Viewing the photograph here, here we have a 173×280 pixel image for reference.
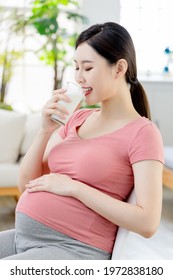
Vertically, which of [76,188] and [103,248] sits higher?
[76,188]

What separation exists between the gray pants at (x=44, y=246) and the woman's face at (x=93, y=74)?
374mm

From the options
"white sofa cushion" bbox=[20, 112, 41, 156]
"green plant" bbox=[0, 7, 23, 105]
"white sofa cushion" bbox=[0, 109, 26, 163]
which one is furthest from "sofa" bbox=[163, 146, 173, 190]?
"green plant" bbox=[0, 7, 23, 105]

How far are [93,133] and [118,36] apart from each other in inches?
11.3

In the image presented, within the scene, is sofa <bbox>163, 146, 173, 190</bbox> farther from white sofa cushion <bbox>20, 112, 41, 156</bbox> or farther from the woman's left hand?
the woman's left hand

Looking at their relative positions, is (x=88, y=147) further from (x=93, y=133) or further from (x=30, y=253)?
(x=30, y=253)

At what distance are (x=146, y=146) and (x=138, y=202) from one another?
15 cm

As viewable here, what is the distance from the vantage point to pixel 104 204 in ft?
5.17

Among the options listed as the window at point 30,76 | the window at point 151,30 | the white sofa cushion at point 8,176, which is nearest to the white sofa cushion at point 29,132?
the white sofa cushion at point 8,176

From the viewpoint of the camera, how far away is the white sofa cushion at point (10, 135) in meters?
4.34

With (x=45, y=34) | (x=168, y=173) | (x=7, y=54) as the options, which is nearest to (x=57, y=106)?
(x=168, y=173)

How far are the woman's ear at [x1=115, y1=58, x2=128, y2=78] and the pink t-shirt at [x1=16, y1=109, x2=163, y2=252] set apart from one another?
14 cm

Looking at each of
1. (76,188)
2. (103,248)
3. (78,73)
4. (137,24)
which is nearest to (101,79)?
(78,73)

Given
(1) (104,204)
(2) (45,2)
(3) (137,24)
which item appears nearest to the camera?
(1) (104,204)
